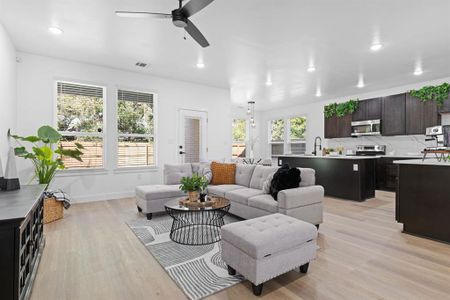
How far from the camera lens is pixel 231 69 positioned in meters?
5.24

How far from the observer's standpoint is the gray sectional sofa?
119 inches

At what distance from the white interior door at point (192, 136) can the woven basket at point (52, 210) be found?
2927 millimetres

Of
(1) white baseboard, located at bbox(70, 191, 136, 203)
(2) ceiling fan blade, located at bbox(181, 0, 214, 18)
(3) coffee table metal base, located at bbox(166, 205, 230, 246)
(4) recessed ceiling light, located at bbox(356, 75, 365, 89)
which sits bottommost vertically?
(3) coffee table metal base, located at bbox(166, 205, 230, 246)

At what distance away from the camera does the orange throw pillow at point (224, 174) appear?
4523 millimetres

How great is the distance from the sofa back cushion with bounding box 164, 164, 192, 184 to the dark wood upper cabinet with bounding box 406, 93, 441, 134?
5599 millimetres

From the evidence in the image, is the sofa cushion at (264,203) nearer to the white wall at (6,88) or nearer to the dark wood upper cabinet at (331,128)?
the white wall at (6,88)

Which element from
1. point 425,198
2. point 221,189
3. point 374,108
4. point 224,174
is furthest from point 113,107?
point 374,108

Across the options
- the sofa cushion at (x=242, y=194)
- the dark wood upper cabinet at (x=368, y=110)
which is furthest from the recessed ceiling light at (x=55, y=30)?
the dark wood upper cabinet at (x=368, y=110)

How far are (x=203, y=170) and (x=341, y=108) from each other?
5.08 m

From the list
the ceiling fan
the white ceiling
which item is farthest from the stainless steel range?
the ceiling fan

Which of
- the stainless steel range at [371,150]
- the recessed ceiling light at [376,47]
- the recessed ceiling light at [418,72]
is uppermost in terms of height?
the recessed ceiling light at [376,47]

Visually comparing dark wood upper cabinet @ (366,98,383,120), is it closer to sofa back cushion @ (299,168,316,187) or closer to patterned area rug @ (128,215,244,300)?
sofa back cushion @ (299,168,316,187)

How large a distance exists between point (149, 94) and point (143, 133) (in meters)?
0.98

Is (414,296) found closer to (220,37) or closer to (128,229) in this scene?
(128,229)
